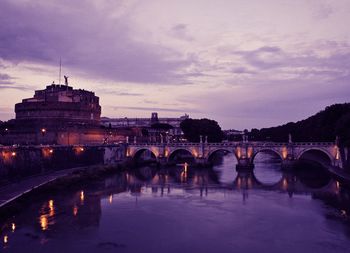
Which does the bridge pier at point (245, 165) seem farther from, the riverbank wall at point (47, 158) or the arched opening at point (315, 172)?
the riverbank wall at point (47, 158)

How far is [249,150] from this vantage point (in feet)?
168

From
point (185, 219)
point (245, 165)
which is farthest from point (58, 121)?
point (185, 219)

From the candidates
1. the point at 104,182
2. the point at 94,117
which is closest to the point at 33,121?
the point at 94,117

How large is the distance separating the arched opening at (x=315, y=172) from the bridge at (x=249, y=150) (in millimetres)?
208

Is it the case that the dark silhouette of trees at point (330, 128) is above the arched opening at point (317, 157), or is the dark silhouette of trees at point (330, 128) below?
above

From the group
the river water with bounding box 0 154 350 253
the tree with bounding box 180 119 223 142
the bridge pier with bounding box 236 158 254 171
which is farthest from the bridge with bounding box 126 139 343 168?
the tree with bounding box 180 119 223 142

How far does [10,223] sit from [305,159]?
51678 millimetres

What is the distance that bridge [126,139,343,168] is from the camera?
4634 centimetres

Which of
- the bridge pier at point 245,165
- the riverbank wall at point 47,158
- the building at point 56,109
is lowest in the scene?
the bridge pier at point 245,165

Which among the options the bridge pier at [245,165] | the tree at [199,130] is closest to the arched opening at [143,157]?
the tree at [199,130]

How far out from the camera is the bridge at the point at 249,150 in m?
46.3

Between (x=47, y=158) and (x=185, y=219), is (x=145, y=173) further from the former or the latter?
(x=185, y=219)

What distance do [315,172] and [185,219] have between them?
28.2 meters

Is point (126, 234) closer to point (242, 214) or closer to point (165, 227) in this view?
point (165, 227)
